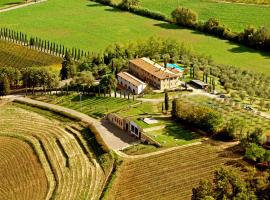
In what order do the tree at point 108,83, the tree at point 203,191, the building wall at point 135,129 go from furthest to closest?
the tree at point 108,83 → the building wall at point 135,129 → the tree at point 203,191

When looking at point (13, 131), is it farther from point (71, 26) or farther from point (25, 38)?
point (71, 26)

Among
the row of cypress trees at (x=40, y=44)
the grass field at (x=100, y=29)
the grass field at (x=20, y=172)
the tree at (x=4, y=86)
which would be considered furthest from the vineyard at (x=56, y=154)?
the grass field at (x=100, y=29)

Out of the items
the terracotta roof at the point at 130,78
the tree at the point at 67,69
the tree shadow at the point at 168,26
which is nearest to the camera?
the terracotta roof at the point at 130,78

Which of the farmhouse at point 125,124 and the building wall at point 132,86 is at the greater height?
the building wall at point 132,86

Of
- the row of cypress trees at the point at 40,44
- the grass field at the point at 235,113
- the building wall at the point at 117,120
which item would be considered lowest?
the building wall at the point at 117,120

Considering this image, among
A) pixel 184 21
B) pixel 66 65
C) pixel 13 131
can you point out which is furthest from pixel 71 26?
pixel 13 131

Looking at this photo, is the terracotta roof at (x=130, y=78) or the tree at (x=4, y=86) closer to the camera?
the terracotta roof at (x=130, y=78)

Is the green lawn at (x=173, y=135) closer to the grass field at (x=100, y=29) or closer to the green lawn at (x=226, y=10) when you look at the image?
the grass field at (x=100, y=29)

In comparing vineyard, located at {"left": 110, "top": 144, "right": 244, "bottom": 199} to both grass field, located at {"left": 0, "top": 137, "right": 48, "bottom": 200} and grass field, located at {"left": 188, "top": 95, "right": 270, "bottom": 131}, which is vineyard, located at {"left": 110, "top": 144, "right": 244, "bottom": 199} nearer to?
grass field, located at {"left": 188, "top": 95, "right": 270, "bottom": 131}
